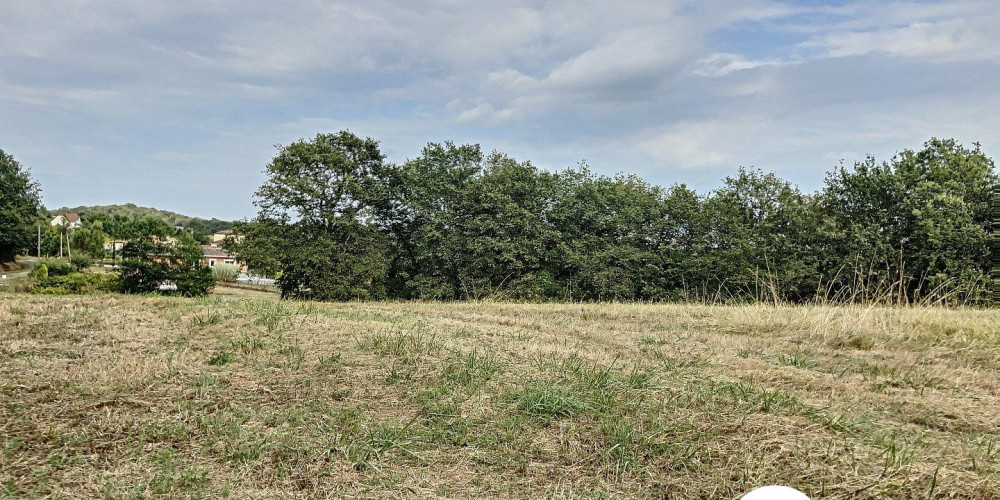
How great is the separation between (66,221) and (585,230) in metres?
53.1

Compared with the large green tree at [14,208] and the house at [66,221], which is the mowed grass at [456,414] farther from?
the house at [66,221]

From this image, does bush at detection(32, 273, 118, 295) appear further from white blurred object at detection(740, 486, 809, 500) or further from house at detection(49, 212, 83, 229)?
house at detection(49, 212, 83, 229)

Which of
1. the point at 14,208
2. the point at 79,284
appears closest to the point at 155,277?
the point at 79,284

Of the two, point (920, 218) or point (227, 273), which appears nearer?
point (920, 218)

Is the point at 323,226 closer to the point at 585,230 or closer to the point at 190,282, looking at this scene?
the point at 190,282

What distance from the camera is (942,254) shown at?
1989 cm

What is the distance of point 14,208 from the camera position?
3669cm

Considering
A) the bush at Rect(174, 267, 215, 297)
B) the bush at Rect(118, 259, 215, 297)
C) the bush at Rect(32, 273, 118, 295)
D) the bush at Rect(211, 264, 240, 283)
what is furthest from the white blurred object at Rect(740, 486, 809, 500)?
the bush at Rect(211, 264, 240, 283)

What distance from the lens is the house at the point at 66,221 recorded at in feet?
177

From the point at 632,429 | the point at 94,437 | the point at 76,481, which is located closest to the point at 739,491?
the point at 632,429

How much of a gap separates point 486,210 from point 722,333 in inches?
665

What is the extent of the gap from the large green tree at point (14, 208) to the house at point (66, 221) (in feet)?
40.2

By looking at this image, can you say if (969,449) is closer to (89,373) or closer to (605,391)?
(605,391)

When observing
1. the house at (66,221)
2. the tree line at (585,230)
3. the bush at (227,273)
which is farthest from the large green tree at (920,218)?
the house at (66,221)
